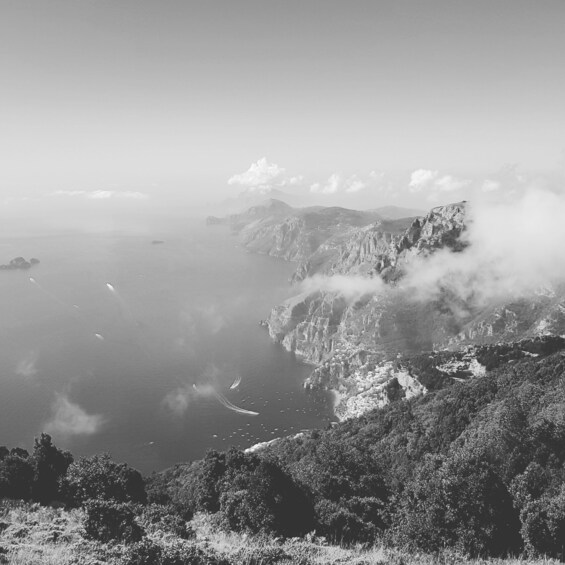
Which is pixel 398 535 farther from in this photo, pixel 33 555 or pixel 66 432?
pixel 66 432

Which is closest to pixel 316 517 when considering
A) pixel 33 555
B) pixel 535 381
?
pixel 33 555

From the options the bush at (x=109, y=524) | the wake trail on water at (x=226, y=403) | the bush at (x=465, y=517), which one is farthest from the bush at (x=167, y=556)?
the wake trail on water at (x=226, y=403)

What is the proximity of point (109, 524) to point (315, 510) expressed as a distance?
19.2 meters

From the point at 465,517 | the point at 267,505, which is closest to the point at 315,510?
the point at 267,505

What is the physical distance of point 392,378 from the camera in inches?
7106

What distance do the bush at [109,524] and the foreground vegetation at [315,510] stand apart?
0.07m

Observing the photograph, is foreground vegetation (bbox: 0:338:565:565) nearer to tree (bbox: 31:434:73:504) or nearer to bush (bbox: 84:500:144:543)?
bush (bbox: 84:500:144:543)

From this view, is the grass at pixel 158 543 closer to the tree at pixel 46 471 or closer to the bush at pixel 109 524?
the bush at pixel 109 524

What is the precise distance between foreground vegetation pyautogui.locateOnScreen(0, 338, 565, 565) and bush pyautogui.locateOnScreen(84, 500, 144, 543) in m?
0.07

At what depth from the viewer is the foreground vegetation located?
21766 millimetres

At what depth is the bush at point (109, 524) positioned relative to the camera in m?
23.4

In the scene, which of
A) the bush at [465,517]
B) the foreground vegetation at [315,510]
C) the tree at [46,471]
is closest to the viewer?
the foreground vegetation at [315,510]

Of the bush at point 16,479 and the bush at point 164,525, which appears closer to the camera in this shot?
the bush at point 164,525

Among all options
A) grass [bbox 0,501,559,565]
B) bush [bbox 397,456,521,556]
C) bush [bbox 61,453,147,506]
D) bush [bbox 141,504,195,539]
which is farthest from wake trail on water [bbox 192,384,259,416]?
grass [bbox 0,501,559,565]
